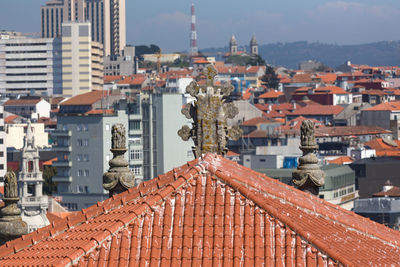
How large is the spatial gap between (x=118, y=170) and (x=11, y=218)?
1.49 m

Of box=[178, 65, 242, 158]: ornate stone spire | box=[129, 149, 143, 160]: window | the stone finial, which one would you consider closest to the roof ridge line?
box=[178, 65, 242, 158]: ornate stone spire

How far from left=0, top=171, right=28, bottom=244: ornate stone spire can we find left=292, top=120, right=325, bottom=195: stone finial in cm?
345

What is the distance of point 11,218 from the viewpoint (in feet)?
59.1

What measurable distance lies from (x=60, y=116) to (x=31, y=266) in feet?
481

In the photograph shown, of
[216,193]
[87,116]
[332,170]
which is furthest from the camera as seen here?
[87,116]

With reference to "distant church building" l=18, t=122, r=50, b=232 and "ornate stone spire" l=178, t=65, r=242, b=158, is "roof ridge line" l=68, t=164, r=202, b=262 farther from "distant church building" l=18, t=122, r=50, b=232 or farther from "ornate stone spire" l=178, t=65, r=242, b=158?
"distant church building" l=18, t=122, r=50, b=232

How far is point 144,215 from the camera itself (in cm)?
1428

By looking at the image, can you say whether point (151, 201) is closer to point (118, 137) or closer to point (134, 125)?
point (118, 137)

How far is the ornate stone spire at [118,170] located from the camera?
17391 mm

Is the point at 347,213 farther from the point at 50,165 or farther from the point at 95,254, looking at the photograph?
the point at 50,165

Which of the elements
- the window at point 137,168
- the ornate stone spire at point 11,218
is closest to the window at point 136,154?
the window at point 137,168

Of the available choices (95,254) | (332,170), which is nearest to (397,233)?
(95,254)

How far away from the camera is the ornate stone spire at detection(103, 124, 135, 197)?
17.4 m

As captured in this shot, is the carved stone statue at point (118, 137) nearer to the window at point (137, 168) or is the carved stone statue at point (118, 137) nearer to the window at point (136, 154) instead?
the window at point (137, 168)
